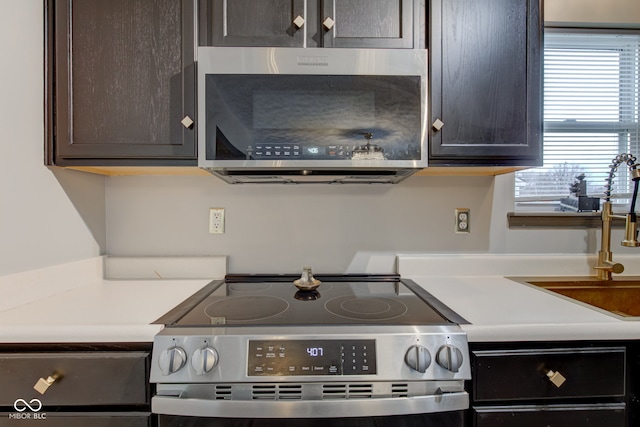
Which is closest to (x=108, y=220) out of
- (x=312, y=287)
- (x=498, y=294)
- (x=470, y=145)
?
(x=312, y=287)

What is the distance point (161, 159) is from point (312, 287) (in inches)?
28.9

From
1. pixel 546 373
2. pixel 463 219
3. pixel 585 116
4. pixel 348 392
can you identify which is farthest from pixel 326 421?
pixel 585 116

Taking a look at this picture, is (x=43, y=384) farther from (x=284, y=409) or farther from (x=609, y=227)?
(x=609, y=227)

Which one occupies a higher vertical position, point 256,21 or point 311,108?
point 256,21

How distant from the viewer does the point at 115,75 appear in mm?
1160

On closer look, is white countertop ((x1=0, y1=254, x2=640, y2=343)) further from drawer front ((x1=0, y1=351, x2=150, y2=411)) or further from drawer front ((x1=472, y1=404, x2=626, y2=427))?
drawer front ((x1=472, y1=404, x2=626, y2=427))

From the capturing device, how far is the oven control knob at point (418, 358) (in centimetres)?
85

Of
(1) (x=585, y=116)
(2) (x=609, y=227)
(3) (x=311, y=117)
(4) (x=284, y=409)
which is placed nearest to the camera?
(4) (x=284, y=409)

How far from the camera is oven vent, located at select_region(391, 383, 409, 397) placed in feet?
2.81

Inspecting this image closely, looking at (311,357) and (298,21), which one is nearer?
(311,357)

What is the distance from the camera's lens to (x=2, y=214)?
1042 millimetres

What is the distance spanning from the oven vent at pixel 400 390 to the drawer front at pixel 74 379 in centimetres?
65

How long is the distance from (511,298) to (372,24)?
3.57 feet

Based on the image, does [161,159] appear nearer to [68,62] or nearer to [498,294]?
[68,62]
